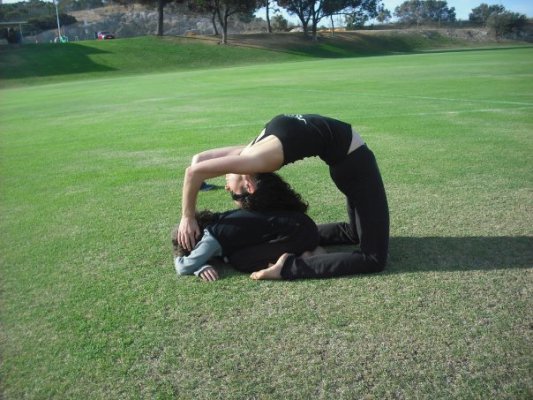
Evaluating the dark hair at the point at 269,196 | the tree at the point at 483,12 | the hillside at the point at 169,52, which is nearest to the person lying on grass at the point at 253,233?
the dark hair at the point at 269,196

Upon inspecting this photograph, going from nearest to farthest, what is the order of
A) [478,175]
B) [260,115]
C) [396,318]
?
[396,318], [478,175], [260,115]

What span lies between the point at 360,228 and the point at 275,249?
2.38 feet

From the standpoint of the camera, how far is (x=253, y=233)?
4.16 metres

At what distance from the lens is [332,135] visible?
3.90 metres

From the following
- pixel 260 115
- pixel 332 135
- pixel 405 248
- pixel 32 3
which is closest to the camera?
pixel 332 135

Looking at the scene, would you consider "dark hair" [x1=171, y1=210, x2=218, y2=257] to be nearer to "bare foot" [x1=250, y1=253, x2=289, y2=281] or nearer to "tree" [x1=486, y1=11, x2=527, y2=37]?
"bare foot" [x1=250, y1=253, x2=289, y2=281]

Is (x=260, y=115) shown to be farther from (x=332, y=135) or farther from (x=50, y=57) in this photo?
(x=50, y=57)

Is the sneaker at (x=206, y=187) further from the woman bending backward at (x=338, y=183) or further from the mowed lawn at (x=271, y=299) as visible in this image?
the woman bending backward at (x=338, y=183)

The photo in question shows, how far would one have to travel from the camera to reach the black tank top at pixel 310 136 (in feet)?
12.0

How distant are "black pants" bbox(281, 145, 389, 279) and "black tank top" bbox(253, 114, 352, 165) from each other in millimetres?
127

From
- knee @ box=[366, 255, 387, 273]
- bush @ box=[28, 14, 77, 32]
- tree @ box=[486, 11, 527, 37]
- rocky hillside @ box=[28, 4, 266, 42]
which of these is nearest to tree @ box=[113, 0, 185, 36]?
bush @ box=[28, 14, 77, 32]

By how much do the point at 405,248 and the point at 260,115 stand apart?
942cm

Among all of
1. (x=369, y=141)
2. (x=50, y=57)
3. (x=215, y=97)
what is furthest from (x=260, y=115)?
(x=50, y=57)

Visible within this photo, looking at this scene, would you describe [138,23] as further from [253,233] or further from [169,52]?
[253,233]
